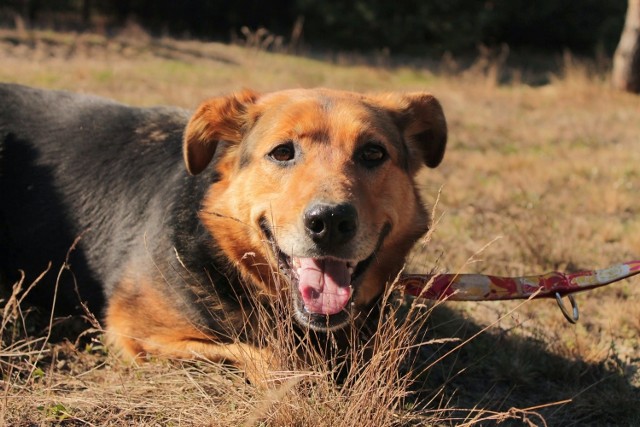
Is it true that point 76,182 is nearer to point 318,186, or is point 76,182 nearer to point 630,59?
point 318,186

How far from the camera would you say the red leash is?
155 inches

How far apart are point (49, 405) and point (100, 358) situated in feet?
2.84

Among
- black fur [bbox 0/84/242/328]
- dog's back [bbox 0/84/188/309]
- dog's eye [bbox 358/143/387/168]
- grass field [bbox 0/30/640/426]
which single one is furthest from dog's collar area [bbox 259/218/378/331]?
dog's back [bbox 0/84/188/309]

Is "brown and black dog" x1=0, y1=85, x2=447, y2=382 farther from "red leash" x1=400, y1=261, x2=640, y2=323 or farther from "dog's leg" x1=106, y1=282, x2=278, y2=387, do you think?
"red leash" x1=400, y1=261, x2=640, y2=323

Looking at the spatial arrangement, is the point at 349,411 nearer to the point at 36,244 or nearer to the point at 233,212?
the point at 233,212

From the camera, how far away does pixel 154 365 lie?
3.90m

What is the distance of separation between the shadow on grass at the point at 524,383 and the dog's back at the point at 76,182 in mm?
1966

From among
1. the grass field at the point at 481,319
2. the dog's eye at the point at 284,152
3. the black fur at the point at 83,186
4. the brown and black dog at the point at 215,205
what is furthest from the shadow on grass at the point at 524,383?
the black fur at the point at 83,186

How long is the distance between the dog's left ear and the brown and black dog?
11 millimetres

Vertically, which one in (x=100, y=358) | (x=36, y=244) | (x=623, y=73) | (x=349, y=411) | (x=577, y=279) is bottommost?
(x=100, y=358)

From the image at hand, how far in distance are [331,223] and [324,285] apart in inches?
14.4

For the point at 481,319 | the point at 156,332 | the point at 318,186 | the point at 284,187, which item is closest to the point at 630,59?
the point at 481,319

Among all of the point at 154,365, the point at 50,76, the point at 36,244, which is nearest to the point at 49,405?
the point at 154,365

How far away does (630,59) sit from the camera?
1322cm
